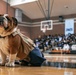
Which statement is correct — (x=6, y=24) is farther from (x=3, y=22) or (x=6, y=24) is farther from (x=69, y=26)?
(x=69, y=26)

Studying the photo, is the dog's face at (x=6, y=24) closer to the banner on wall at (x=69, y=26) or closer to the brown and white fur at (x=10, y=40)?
the brown and white fur at (x=10, y=40)

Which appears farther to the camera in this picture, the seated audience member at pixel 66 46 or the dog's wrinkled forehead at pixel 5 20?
the seated audience member at pixel 66 46

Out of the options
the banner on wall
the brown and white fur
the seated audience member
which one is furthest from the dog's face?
the banner on wall

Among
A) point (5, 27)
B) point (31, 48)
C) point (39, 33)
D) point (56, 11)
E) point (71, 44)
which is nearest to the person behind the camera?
point (5, 27)

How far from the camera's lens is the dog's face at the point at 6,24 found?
230 cm

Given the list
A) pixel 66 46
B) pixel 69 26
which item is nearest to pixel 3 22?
pixel 66 46

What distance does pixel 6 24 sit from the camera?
2303mm

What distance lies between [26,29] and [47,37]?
279 centimetres

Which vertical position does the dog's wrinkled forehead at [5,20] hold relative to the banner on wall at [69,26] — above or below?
below

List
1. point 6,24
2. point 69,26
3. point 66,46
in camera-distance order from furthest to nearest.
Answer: point 69,26 < point 66,46 < point 6,24

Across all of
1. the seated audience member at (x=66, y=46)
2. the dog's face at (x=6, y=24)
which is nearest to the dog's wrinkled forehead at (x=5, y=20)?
the dog's face at (x=6, y=24)

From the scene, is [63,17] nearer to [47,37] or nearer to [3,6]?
[47,37]

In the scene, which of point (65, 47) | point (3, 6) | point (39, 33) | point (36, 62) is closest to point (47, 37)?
point (39, 33)

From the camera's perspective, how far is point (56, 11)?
16672mm
